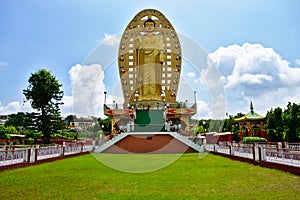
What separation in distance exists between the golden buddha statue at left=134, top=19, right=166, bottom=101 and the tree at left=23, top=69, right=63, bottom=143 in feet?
27.5

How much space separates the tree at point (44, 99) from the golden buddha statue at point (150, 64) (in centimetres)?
837

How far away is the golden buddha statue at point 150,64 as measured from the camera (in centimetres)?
2767

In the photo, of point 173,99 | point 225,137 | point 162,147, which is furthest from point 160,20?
point 162,147

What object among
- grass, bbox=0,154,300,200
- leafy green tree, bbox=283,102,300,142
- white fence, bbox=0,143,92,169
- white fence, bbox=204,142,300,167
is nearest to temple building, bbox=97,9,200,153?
white fence, bbox=0,143,92,169

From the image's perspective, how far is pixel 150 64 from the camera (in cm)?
2836

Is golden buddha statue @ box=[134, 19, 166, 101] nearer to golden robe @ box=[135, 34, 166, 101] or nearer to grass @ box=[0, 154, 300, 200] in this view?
golden robe @ box=[135, 34, 166, 101]

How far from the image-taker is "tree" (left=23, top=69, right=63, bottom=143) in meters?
25.2

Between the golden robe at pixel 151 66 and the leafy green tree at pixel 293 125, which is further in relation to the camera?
the golden robe at pixel 151 66

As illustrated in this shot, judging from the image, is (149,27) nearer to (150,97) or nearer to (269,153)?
(150,97)

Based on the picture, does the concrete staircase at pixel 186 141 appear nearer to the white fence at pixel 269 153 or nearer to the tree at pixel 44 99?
the white fence at pixel 269 153

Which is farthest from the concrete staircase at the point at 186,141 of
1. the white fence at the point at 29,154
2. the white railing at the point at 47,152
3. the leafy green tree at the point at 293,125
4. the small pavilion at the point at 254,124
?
the small pavilion at the point at 254,124

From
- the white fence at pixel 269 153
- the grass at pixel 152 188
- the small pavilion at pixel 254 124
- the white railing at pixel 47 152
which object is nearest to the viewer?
the grass at pixel 152 188

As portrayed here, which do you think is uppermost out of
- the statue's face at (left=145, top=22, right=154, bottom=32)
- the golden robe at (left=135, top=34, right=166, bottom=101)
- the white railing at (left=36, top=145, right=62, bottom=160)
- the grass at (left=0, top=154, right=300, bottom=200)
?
the statue's face at (left=145, top=22, right=154, bottom=32)

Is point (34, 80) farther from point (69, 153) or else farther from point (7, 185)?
point (7, 185)
